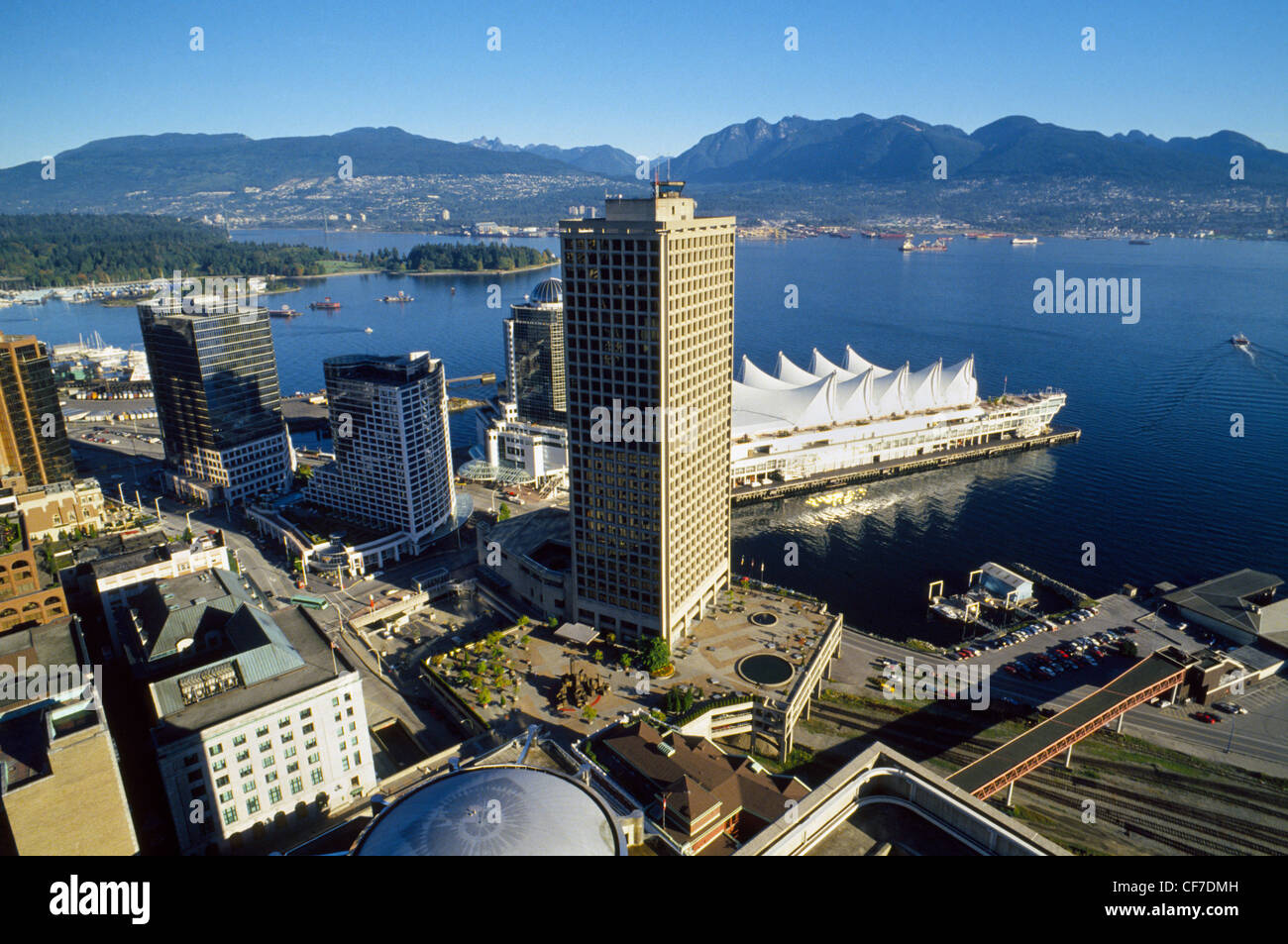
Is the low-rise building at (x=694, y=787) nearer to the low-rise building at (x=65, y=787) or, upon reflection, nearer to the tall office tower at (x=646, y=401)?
the tall office tower at (x=646, y=401)

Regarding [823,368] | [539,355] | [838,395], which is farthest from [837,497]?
[539,355]

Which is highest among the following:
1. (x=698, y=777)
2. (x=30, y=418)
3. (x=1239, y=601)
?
(x=30, y=418)

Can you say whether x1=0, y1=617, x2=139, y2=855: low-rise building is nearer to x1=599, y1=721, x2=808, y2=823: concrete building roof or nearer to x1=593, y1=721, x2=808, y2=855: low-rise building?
x1=593, y1=721, x2=808, y2=855: low-rise building

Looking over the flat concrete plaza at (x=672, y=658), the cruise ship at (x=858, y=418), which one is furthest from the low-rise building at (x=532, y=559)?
the cruise ship at (x=858, y=418)

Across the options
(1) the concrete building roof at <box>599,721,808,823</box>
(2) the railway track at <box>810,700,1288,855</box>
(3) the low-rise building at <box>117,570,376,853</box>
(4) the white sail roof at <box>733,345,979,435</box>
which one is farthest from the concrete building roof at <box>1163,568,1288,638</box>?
(3) the low-rise building at <box>117,570,376,853</box>

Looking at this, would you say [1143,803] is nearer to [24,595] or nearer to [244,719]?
[244,719]

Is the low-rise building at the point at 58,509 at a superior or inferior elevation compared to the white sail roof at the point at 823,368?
inferior
